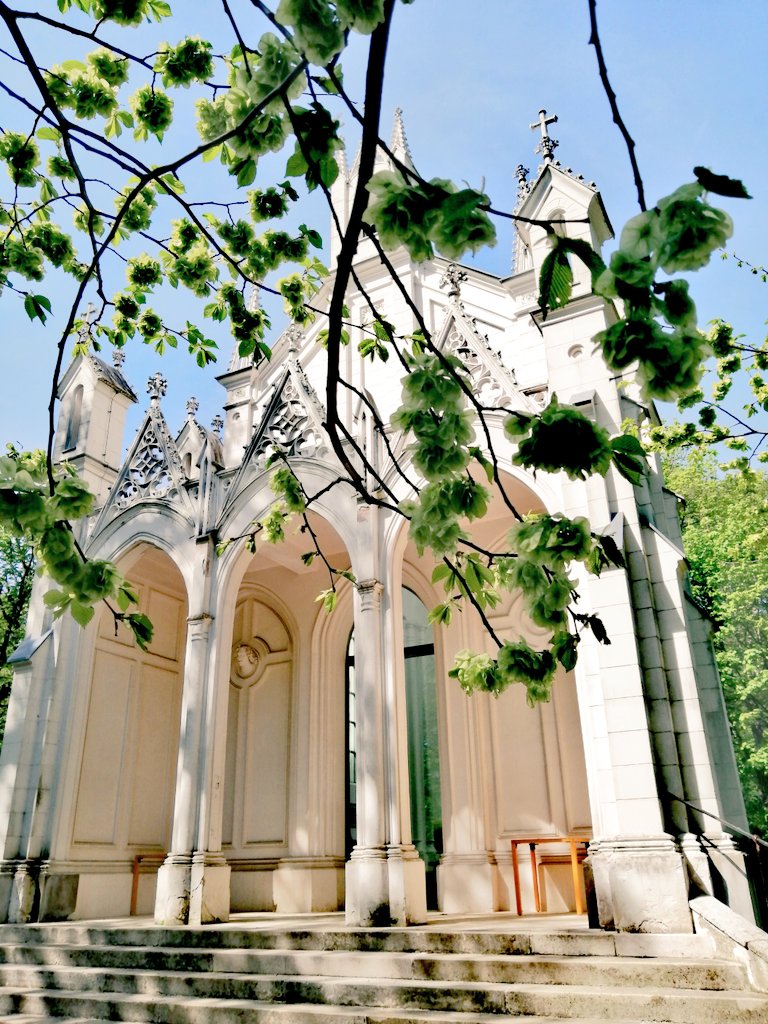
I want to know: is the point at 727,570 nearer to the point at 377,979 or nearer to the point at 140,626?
the point at 377,979

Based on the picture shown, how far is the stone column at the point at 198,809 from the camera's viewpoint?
905 centimetres

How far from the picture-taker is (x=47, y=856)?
10.4m

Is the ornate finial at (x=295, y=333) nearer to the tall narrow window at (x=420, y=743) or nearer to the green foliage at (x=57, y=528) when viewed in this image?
the tall narrow window at (x=420, y=743)

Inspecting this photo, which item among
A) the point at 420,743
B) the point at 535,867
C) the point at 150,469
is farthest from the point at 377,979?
the point at 150,469

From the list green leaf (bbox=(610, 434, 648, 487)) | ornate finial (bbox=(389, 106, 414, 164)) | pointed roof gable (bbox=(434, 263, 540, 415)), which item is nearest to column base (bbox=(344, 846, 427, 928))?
pointed roof gable (bbox=(434, 263, 540, 415))

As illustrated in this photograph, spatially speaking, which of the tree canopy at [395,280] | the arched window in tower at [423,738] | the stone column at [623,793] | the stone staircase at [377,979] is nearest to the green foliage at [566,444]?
the tree canopy at [395,280]

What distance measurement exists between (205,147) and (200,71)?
8.10 feet

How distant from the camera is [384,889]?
8062 millimetres

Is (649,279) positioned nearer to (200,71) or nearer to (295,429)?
(200,71)

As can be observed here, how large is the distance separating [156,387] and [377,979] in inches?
352

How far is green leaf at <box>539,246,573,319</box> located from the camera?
2.31 meters

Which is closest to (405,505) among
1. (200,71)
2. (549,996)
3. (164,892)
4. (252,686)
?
(200,71)

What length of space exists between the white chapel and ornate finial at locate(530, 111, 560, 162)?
38 cm

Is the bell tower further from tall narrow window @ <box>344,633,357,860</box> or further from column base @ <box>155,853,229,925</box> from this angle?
column base @ <box>155,853,229,925</box>
